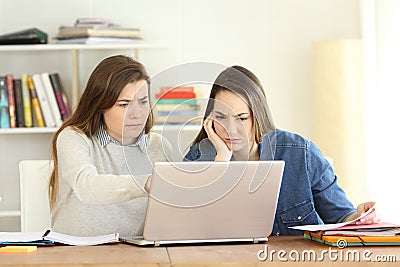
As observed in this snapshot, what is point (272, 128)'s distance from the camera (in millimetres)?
2045

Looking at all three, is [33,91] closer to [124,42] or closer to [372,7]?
[124,42]

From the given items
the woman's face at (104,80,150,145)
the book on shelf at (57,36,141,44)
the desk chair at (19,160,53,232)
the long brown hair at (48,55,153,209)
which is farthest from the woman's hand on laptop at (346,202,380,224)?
the book on shelf at (57,36,141,44)

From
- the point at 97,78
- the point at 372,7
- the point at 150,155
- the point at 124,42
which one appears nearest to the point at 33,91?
the point at 124,42

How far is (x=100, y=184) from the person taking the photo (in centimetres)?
205

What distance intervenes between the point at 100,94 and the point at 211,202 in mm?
642

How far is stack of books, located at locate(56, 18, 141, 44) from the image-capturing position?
3697 millimetres

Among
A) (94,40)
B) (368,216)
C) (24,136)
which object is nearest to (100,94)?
(368,216)

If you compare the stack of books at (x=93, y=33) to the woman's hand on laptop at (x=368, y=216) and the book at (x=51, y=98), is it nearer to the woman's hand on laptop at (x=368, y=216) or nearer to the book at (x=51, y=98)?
the book at (x=51, y=98)

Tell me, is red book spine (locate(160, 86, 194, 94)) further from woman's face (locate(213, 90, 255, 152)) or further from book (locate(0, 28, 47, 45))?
book (locate(0, 28, 47, 45))

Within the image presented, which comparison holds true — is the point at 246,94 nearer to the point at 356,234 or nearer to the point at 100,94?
the point at 356,234

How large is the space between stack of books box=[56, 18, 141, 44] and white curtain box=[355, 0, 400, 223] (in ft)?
3.82

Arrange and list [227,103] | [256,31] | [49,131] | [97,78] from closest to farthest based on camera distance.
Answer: [227,103], [97,78], [49,131], [256,31]

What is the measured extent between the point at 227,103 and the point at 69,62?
2.17 metres

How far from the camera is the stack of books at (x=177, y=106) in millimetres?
1882
